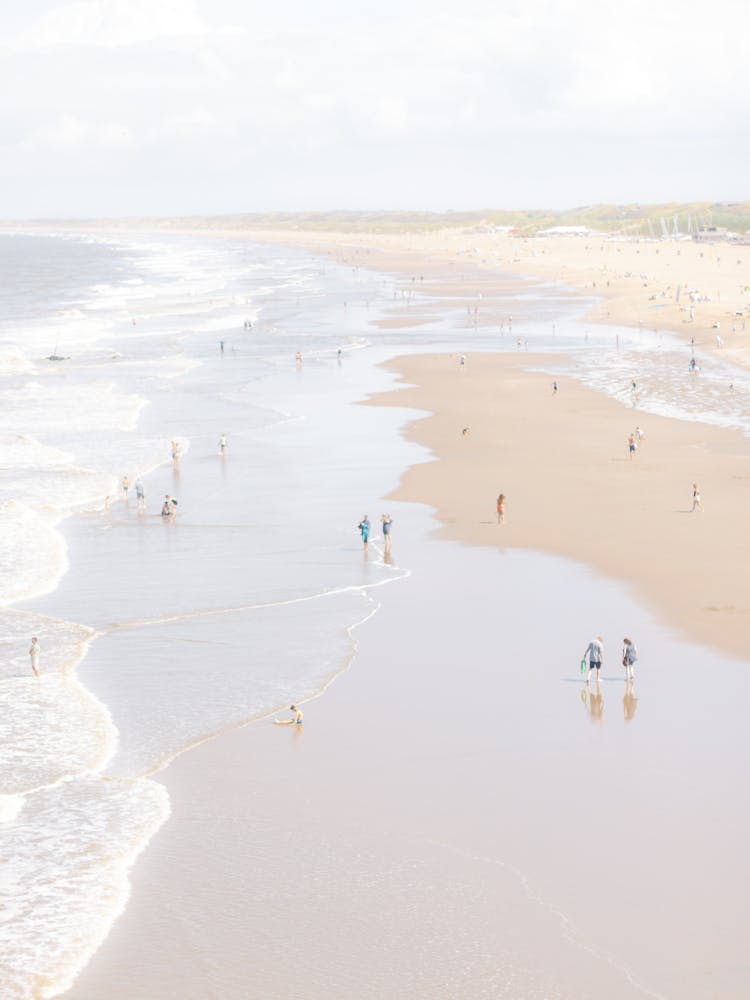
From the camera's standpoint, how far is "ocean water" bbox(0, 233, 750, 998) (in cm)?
1697

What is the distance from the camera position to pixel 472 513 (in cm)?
3416

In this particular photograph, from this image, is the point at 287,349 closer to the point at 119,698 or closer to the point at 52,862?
the point at 119,698

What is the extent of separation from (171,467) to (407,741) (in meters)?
23.8

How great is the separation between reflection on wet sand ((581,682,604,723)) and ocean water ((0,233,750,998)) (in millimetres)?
4507

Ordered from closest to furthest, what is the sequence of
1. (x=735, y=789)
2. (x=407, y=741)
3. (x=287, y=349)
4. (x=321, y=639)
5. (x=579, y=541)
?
(x=735, y=789) → (x=407, y=741) → (x=321, y=639) → (x=579, y=541) → (x=287, y=349)

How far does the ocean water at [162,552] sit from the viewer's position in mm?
16969

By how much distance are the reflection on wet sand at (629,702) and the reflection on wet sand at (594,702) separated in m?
0.37

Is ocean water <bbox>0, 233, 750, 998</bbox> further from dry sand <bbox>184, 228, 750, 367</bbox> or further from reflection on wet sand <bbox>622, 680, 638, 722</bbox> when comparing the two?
dry sand <bbox>184, 228, 750, 367</bbox>

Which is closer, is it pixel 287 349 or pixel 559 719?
pixel 559 719

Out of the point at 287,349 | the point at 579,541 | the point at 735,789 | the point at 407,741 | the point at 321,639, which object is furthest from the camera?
the point at 287,349

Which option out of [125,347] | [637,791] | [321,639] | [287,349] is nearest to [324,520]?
[321,639]

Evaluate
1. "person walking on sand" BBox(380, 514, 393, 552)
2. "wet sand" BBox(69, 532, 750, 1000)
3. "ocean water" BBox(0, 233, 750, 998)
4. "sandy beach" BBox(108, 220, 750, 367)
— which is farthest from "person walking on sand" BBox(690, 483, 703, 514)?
"sandy beach" BBox(108, 220, 750, 367)

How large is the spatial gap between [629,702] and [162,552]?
46.2ft

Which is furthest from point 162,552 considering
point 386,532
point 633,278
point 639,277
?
point 639,277
